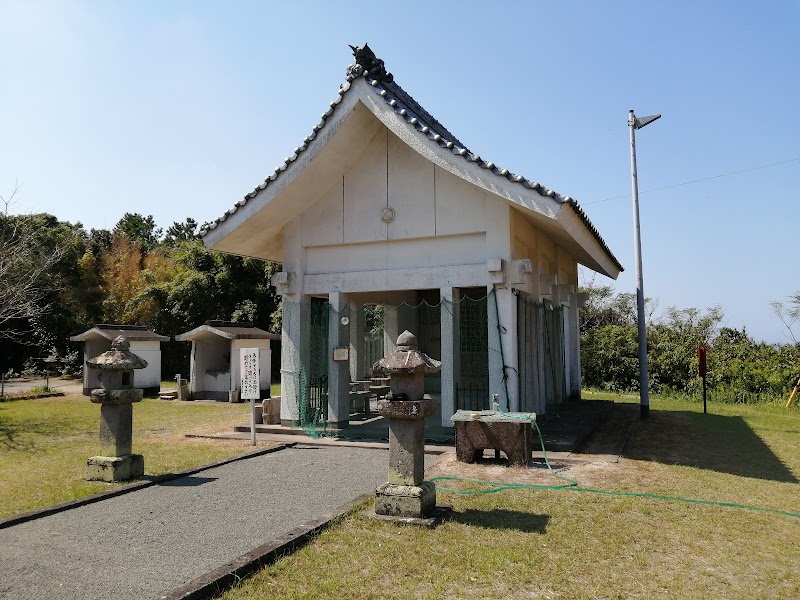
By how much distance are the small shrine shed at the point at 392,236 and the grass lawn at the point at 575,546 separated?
9.36ft

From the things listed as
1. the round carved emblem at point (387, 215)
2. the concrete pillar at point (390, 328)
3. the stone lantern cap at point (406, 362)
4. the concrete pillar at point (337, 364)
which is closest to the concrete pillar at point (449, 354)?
the round carved emblem at point (387, 215)

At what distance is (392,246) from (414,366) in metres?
4.78

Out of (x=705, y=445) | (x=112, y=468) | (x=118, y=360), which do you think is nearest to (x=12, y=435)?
(x=112, y=468)

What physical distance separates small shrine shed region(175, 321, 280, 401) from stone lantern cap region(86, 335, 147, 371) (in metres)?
11.5

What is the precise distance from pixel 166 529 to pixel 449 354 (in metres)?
5.15

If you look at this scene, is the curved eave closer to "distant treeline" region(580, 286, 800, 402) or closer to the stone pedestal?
the stone pedestal

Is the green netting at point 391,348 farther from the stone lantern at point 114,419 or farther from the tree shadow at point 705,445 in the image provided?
the stone lantern at point 114,419

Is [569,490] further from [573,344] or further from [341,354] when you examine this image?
[573,344]

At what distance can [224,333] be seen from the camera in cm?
1859

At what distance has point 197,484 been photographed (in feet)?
22.5

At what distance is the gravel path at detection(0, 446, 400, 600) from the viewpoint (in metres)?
4.01

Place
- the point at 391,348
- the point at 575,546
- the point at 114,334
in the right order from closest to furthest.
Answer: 1. the point at 575,546
2. the point at 391,348
3. the point at 114,334

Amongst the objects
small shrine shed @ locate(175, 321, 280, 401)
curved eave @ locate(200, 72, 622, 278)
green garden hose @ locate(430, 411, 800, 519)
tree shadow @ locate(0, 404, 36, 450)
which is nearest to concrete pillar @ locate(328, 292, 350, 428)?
curved eave @ locate(200, 72, 622, 278)

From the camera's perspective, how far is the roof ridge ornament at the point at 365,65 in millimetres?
9137
